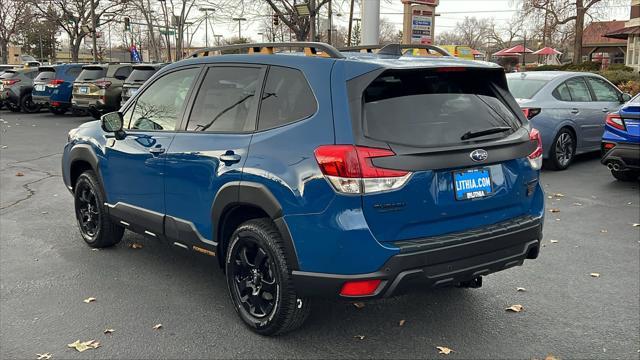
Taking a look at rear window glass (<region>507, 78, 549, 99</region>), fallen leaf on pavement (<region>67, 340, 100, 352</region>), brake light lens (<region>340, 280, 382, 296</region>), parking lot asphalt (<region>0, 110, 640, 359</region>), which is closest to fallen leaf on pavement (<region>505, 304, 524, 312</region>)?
parking lot asphalt (<region>0, 110, 640, 359</region>)

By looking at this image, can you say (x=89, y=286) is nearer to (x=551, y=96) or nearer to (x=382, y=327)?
(x=382, y=327)

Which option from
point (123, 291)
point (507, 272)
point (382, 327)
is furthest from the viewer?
point (507, 272)

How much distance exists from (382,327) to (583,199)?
4.99m

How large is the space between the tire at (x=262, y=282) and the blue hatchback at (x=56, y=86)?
19287 mm

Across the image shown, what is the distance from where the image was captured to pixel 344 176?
10.2 feet

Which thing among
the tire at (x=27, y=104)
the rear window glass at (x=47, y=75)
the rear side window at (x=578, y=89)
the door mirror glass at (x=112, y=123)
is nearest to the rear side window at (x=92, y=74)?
the rear window glass at (x=47, y=75)

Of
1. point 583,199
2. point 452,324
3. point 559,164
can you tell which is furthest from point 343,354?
point 559,164

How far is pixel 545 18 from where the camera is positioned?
39.4 meters

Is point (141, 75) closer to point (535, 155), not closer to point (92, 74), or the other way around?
point (92, 74)

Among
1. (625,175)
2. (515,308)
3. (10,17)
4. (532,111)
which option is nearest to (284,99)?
(515,308)

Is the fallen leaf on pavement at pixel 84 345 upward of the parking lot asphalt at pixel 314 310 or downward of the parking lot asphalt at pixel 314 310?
downward

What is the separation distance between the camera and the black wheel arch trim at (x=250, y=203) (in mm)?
3371

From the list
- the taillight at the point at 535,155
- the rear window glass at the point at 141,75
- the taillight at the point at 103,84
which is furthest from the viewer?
the taillight at the point at 103,84

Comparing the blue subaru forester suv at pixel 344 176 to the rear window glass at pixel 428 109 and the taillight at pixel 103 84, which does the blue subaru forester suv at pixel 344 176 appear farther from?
the taillight at pixel 103 84
